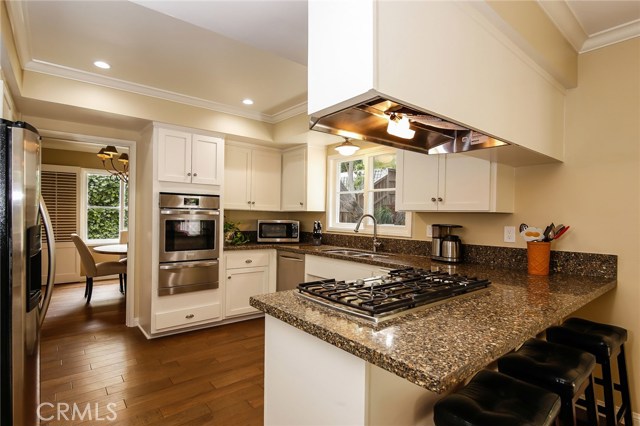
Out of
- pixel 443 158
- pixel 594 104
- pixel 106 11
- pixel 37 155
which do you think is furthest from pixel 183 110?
pixel 594 104

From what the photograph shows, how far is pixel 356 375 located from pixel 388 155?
289cm

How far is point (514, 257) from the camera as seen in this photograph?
242 centimetres

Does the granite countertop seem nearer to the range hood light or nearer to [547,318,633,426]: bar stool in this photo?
[547,318,633,426]: bar stool

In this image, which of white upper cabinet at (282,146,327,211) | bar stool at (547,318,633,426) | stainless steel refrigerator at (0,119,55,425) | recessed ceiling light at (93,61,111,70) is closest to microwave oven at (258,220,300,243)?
white upper cabinet at (282,146,327,211)

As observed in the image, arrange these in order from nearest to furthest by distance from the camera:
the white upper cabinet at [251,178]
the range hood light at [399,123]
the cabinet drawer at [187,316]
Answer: the range hood light at [399,123], the cabinet drawer at [187,316], the white upper cabinet at [251,178]

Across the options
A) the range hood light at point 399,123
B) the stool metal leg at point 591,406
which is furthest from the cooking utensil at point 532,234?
the range hood light at point 399,123

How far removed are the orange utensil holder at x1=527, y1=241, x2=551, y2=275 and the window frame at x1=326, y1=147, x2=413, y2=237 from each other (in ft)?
3.89

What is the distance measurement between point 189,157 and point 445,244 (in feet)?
8.65

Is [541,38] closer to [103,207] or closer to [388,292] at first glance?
[388,292]

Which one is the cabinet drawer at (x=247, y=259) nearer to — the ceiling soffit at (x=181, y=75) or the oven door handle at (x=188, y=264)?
the oven door handle at (x=188, y=264)

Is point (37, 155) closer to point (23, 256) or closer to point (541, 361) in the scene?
point (23, 256)

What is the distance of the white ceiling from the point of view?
166cm

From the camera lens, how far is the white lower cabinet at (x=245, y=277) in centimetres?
376

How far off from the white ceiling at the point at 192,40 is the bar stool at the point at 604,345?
1.71 metres
